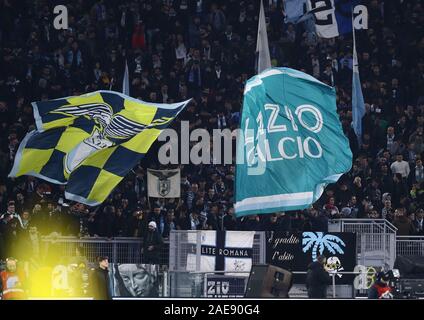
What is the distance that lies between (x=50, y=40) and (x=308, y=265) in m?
11.3

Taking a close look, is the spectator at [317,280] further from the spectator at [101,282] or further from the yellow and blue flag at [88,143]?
the yellow and blue flag at [88,143]

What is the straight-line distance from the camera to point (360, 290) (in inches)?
988

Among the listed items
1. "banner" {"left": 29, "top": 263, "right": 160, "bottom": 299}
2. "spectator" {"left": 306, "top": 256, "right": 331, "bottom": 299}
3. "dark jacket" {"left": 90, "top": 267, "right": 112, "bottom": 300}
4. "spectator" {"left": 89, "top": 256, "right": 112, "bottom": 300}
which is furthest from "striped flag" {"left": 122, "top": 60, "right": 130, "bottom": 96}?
"dark jacket" {"left": 90, "top": 267, "right": 112, "bottom": 300}

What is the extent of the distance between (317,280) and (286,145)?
2.68 meters

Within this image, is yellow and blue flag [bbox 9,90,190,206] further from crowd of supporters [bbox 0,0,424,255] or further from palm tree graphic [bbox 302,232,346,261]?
palm tree graphic [bbox 302,232,346,261]

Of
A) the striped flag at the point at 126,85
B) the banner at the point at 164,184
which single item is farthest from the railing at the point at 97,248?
the striped flag at the point at 126,85

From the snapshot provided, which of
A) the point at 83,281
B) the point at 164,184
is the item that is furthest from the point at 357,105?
the point at 83,281

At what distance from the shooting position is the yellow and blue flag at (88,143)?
25.0 meters

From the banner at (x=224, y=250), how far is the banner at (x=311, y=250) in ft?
1.30

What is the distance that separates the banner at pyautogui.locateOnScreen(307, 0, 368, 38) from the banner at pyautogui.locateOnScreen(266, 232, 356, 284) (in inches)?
337

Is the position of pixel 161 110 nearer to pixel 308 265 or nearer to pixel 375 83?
pixel 308 265

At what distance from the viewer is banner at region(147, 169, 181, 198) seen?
28.4m
